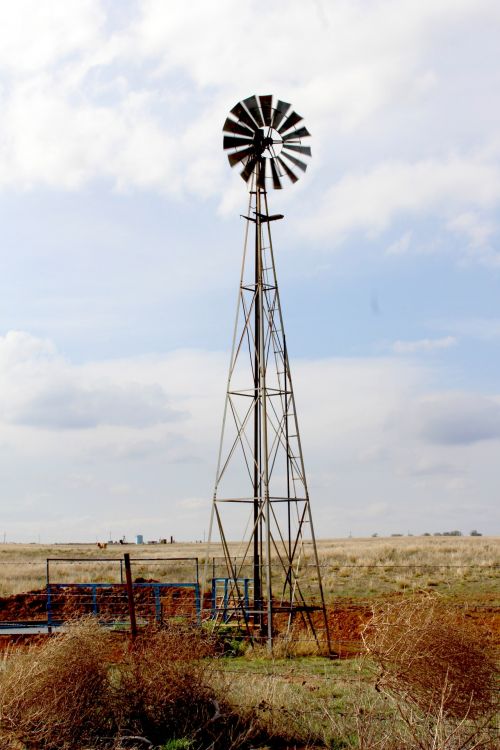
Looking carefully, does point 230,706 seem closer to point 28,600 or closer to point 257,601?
point 257,601

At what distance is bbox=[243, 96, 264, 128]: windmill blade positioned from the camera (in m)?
20.3

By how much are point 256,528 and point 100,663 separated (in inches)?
370

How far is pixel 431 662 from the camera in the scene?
9.27m

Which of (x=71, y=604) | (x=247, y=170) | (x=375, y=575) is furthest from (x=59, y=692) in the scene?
(x=375, y=575)

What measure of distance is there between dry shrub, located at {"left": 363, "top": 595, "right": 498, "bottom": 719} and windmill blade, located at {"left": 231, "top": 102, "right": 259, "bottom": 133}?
1377cm

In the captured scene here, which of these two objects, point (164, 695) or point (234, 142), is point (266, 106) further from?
point (164, 695)

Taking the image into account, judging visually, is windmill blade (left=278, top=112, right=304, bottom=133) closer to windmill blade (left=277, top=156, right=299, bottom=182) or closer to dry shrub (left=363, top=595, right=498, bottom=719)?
windmill blade (left=277, top=156, right=299, bottom=182)

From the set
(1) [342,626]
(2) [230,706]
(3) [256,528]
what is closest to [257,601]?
(3) [256,528]

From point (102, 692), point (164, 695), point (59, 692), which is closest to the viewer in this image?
point (59, 692)

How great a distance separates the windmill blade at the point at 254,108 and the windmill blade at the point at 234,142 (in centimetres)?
45

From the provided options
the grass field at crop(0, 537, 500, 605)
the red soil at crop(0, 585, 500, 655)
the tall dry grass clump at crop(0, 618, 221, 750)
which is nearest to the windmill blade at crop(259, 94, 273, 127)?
the red soil at crop(0, 585, 500, 655)

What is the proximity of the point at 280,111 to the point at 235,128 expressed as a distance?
3.60 feet

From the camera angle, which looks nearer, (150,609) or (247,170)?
(247,170)

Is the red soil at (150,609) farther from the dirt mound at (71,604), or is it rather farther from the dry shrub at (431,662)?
the dry shrub at (431,662)
